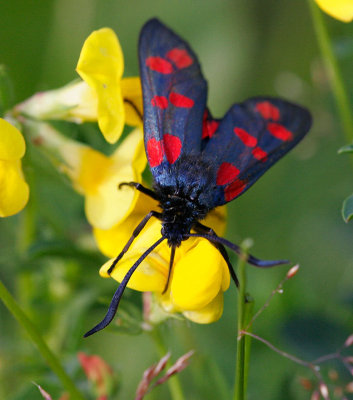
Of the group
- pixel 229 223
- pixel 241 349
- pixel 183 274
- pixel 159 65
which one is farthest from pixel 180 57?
pixel 229 223

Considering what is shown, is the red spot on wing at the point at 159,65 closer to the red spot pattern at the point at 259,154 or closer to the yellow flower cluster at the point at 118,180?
the yellow flower cluster at the point at 118,180

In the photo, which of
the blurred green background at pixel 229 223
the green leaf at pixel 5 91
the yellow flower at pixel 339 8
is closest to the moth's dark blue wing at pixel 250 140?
the yellow flower at pixel 339 8

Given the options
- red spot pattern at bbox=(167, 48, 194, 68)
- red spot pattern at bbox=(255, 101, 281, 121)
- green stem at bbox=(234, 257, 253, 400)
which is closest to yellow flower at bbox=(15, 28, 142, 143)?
red spot pattern at bbox=(167, 48, 194, 68)

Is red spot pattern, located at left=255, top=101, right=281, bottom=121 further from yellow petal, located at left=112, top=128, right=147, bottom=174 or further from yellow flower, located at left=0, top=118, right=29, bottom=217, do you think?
yellow flower, located at left=0, top=118, right=29, bottom=217

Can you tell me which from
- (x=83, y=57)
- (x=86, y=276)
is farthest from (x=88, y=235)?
(x=83, y=57)

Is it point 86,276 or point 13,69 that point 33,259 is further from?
point 13,69

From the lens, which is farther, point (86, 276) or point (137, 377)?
point (137, 377)

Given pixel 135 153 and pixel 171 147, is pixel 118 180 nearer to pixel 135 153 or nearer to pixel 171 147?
pixel 135 153
